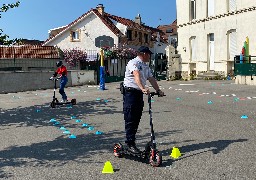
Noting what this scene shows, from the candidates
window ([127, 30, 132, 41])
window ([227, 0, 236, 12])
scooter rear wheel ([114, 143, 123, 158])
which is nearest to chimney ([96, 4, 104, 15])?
window ([127, 30, 132, 41])

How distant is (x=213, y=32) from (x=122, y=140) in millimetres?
22442

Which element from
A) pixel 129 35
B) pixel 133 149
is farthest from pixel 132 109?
pixel 129 35

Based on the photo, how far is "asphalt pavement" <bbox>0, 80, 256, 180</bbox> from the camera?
5109 millimetres

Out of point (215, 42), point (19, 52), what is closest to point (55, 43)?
point (19, 52)

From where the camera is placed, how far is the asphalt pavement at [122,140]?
16.8 ft

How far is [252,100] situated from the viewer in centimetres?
1362

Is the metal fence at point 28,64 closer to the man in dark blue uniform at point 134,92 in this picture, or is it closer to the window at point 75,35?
the window at point 75,35

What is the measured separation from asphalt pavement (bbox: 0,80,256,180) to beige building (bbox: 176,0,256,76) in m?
14.6

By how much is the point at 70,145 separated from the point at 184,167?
2.75 metres

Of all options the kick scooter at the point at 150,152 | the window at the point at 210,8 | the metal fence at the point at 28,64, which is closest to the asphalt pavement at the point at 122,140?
the kick scooter at the point at 150,152

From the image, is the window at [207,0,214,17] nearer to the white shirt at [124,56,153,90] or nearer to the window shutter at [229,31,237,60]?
the window shutter at [229,31,237,60]

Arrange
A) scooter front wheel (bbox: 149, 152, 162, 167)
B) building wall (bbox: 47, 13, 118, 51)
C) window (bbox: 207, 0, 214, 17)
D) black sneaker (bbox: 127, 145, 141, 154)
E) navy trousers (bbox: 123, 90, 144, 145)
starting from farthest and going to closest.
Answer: building wall (bbox: 47, 13, 118, 51) → window (bbox: 207, 0, 214, 17) → navy trousers (bbox: 123, 90, 144, 145) → black sneaker (bbox: 127, 145, 141, 154) → scooter front wheel (bbox: 149, 152, 162, 167)

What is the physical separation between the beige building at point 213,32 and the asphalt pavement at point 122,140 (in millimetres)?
14574

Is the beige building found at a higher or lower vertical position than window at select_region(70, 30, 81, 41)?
lower
